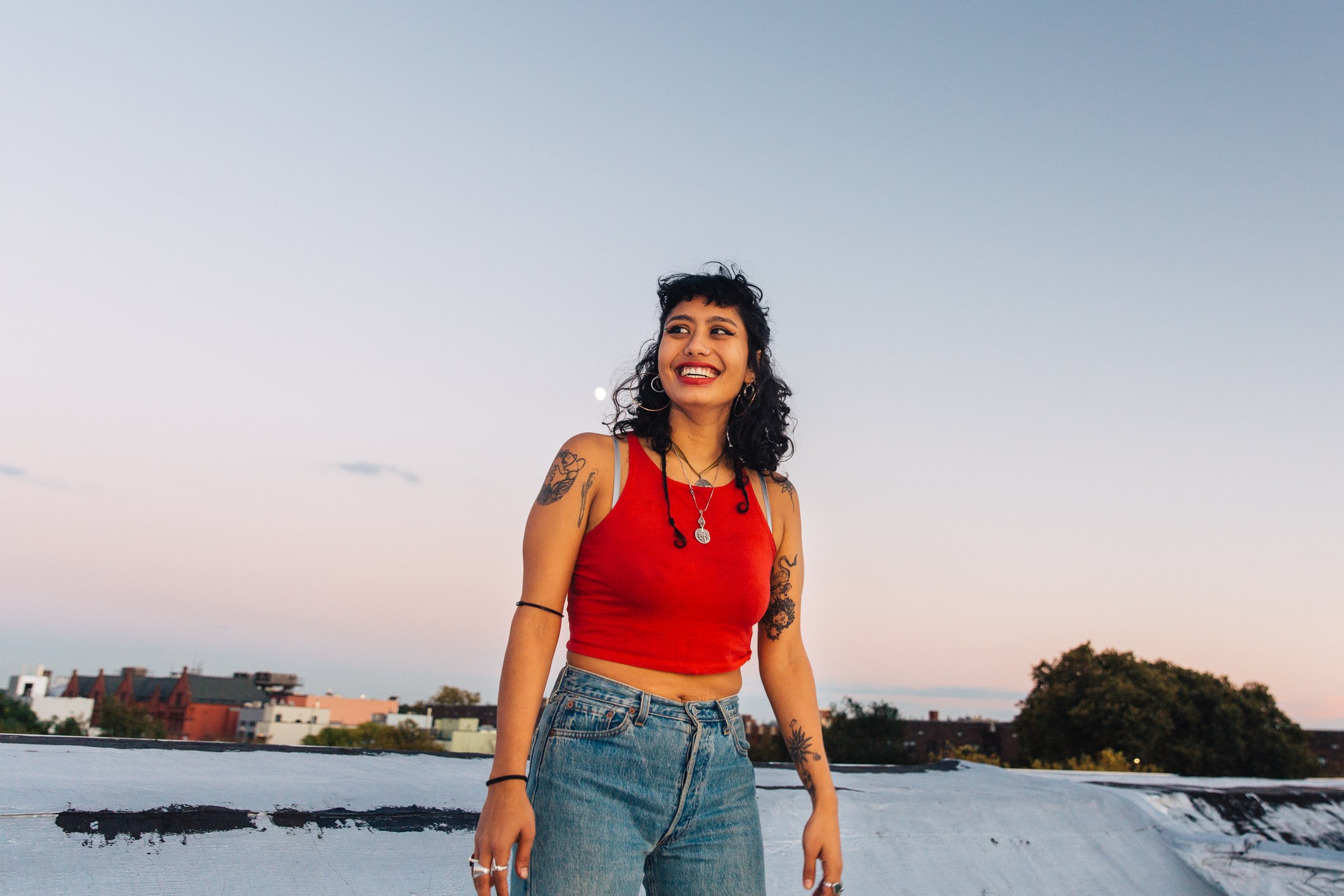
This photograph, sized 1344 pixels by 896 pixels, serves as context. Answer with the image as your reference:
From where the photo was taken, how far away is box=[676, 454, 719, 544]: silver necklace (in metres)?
1.92

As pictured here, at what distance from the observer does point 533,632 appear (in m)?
1.78

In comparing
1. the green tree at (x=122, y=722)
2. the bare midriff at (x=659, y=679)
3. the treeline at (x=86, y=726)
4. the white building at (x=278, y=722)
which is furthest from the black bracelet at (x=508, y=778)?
the white building at (x=278, y=722)

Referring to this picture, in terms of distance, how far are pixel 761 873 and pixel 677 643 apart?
1.76 feet

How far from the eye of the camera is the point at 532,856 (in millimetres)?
1645

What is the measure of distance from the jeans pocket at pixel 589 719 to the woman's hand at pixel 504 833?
133 mm

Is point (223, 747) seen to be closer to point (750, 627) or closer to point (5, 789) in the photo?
point (5, 789)

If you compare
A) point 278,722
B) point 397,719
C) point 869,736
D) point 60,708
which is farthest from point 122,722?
point 869,736

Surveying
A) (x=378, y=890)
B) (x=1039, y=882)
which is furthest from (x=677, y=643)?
(x=1039, y=882)

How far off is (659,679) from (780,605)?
1.80ft

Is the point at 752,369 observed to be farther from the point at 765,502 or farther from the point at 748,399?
the point at 765,502

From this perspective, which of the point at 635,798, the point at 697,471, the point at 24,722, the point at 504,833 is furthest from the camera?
the point at 24,722

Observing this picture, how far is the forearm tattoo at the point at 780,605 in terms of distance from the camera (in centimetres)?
223

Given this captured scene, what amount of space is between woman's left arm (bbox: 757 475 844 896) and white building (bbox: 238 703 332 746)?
225 feet

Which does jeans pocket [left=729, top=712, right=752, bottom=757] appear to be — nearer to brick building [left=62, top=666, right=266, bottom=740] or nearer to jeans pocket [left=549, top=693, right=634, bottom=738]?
jeans pocket [left=549, top=693, right=634, bottom=738]
